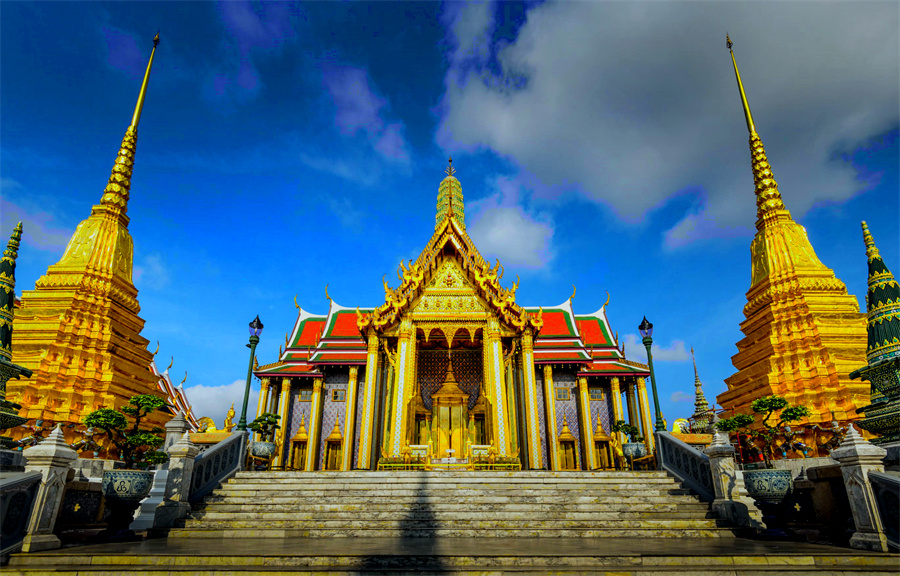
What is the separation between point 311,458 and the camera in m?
19.3

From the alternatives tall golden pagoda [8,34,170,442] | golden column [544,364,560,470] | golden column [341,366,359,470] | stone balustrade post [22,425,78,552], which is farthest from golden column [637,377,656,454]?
tall golden pagoda [8,34,170,442]

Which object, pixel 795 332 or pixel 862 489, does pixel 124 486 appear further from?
pixel 795 332

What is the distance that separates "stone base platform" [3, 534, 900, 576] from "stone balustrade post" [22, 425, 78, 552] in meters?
0.34

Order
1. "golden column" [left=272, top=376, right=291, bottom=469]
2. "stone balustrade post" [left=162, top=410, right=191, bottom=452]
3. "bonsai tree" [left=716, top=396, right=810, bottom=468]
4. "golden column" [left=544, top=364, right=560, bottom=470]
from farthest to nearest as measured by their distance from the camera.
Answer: "golden column" [left=272, top=376, right=291, bottom=469] < "golden column" [left=544, top=364, right=560, bottom=470] < "stone balustrade post" [left=162, top=410, right=191, bottom=452] < "bonsai tree" [left=716, top=396, right=810, bottom=468]

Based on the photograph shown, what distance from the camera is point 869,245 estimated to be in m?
9.64

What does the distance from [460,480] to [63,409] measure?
1420cm

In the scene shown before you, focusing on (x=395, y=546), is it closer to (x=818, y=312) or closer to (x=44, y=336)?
(x=44, y=336)

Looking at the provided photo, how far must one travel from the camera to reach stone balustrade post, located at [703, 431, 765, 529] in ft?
25.0

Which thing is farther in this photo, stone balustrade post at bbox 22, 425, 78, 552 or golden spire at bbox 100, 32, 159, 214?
golden spire at bbox 100, 32, 159, 214

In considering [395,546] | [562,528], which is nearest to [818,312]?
[562,528]

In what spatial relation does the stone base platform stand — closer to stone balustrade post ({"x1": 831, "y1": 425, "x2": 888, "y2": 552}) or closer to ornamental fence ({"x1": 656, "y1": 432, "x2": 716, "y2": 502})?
stone balustrade post ({"x1": 831, "y1": 425, "x2": 888, "y2": 552})

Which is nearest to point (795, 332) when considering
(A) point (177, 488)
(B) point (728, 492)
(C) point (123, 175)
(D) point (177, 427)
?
(B) point (728, 492)

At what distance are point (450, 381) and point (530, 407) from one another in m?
3.64

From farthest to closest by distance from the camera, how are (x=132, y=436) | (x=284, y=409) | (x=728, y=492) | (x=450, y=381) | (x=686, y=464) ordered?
(x=284, y=409) < (x=450, y=381) < (x=686, y=464) < (x=132, y=436) < (x=728, y=492)
